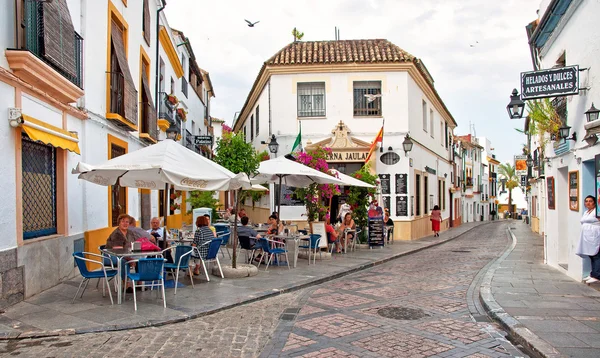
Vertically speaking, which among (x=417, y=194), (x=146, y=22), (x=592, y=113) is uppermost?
(x=146, y=22)

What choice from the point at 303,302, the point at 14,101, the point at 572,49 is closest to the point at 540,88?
the point at 572,49

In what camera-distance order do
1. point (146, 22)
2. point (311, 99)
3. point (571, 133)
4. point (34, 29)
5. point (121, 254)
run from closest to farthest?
point (121, 254)
point (34, 29)
point (571, 133)
point (146, 22)
point (311, 99)

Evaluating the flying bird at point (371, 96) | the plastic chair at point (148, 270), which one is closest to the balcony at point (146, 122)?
the plastic chair at point (148, 270)

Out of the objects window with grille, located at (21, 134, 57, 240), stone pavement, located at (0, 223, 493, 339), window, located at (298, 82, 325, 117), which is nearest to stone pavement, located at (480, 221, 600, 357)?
stone pavement, located at (0, 223, 493, 339)

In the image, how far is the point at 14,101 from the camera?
24.4ft

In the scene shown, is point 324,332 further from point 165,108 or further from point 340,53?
point 340,53

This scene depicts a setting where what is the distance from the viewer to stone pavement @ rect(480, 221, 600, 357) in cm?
552

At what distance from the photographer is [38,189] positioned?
8.54 m

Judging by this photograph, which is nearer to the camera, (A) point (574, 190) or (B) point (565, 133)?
(B) point (565, 133)

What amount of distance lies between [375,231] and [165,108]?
→ 361 inches

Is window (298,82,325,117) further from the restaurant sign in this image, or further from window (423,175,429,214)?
the restaurant sign

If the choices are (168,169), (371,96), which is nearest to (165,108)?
(371,96)

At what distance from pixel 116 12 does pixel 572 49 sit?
1065 cm

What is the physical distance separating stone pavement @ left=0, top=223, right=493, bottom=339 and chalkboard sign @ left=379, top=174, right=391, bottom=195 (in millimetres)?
9700
